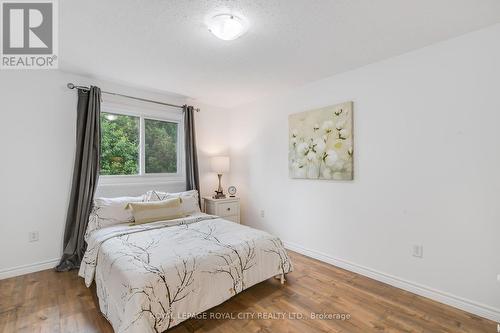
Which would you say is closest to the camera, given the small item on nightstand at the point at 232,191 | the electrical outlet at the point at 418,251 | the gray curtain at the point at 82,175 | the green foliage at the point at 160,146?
the electrical outlet at the point at 418,251

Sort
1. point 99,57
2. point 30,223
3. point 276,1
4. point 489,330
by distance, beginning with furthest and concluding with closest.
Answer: point 30,223, point 99,57, point 489,330, point 276,1

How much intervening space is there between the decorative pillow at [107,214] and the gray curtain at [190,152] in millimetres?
1135

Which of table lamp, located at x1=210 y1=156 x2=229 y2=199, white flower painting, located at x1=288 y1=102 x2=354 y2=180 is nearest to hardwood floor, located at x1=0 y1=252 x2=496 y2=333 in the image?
white flower painting, located at x1=288 y1=102 x2=354 y2=180

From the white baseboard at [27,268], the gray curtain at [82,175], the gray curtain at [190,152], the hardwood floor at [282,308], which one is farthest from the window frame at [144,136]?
the hardwood floor at [282,308]

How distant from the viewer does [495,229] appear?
1.97 m

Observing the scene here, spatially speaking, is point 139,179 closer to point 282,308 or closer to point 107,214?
point 107,214

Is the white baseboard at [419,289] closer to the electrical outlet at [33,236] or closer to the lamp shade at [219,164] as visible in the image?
the lamp shade at [219,164]

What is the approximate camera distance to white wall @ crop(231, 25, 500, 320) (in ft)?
6.61

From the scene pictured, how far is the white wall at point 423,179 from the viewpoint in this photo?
2.02 meters

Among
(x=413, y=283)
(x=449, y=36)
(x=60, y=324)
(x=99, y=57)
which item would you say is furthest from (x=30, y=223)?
(x=449, y=36)

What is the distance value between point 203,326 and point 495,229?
2466 millimetres

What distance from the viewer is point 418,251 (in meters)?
2.37

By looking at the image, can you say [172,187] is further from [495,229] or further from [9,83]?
[495,229]

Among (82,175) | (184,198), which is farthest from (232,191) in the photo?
(82,175)
